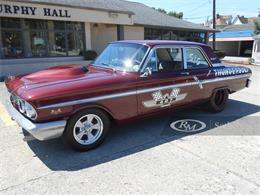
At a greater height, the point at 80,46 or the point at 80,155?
the point at 80,46

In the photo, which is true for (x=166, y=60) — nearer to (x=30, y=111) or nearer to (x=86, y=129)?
(x=86, y=129)

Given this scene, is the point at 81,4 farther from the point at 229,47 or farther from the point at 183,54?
the point at 229,47

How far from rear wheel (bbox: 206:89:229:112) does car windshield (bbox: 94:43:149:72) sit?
229 cm

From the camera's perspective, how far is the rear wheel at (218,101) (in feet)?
19.5

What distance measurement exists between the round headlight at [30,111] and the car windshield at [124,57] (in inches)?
67.2

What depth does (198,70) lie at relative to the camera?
537cm

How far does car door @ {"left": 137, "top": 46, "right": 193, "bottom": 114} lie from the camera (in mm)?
4461

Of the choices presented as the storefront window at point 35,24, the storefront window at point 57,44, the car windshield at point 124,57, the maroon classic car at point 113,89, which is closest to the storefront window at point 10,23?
the storefront window at point 35,24

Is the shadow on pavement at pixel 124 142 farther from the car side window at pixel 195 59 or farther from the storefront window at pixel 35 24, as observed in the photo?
the storefront window at pixel 35 24

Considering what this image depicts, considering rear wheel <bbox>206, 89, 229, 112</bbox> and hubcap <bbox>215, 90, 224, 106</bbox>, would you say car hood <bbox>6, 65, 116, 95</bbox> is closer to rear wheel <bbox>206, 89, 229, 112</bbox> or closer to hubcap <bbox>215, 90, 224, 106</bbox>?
rear wheel <bbox>206, 89, 229, 112</bbox>

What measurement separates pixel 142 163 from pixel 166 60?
2.19 metres

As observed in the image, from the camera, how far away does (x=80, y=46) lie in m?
17.9

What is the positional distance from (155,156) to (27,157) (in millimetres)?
1948

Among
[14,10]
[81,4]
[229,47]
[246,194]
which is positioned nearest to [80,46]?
[81,4]
